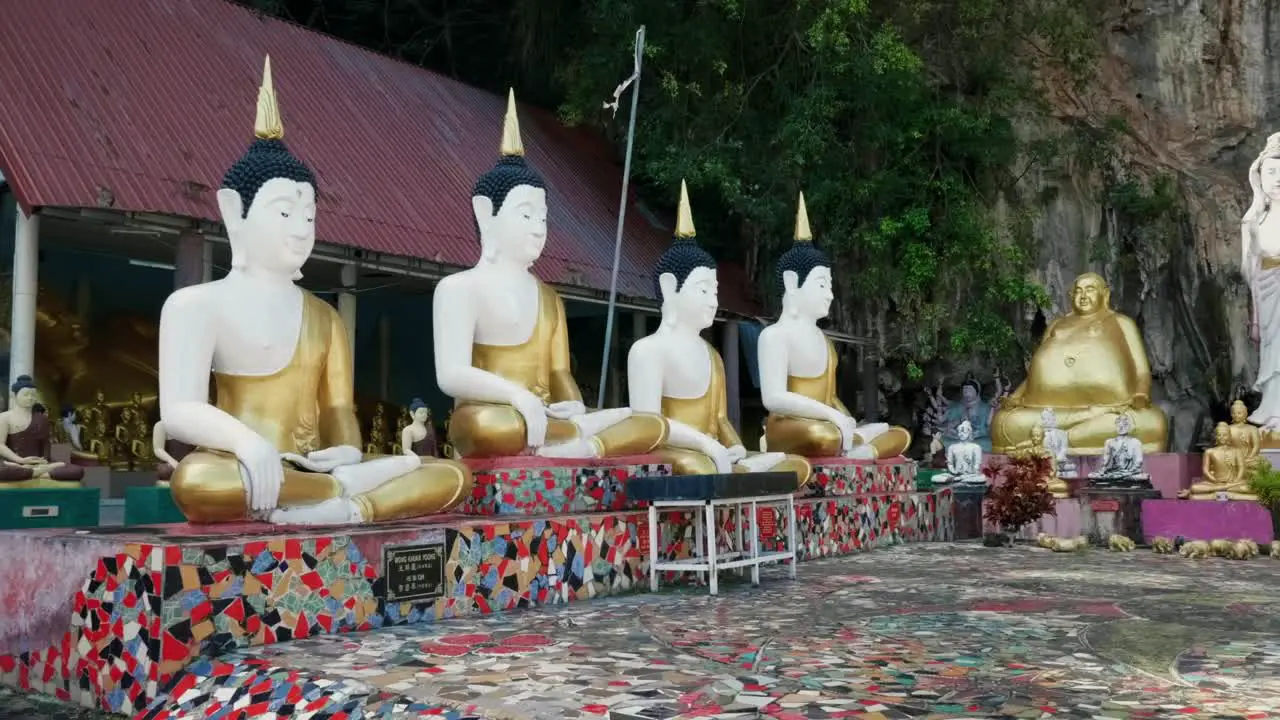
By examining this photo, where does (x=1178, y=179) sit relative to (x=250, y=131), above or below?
above

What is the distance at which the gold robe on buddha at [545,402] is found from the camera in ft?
19.7

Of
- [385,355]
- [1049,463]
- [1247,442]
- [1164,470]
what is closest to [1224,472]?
[1247,442]

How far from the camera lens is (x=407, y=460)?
16.9 feet

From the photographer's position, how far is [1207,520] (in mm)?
8875

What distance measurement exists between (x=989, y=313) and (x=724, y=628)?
10.2 metres

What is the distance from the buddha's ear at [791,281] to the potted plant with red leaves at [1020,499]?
83.5 inches

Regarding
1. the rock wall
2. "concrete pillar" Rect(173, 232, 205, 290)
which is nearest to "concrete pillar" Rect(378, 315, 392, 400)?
"concrete pillar" Rect(173, 232, 205, 290)

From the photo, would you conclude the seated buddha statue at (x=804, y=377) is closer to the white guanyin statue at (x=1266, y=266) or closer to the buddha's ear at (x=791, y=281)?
the buddha's ear at (x=791, y=281)

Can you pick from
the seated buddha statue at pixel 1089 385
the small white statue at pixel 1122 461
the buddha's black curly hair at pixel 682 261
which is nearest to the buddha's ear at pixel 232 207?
the buddha's black curly hair at pixel 682 261

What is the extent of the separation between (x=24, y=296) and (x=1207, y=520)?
29.4 feet

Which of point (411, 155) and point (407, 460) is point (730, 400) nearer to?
point (411, 155)

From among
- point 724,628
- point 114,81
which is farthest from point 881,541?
point 114,81

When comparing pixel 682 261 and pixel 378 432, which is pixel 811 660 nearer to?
pixel 682 261

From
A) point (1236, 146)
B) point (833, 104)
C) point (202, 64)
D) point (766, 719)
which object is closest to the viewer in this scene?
point (766, 719)
